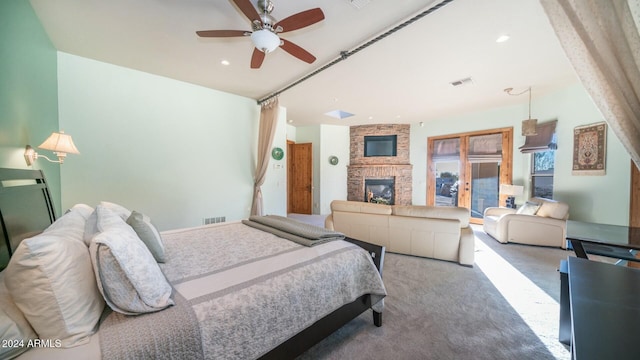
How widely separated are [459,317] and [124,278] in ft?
7.90

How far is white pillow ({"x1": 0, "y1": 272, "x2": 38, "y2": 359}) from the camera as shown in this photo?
690mm

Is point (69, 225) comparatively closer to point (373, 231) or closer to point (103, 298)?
point (103, 298)

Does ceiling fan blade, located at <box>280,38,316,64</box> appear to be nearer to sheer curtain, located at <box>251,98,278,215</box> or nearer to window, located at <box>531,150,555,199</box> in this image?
sheer curtain, located at <box>251,98,278,215</box>

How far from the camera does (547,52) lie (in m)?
2.63

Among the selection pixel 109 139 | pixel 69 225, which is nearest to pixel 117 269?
pixel 69 225

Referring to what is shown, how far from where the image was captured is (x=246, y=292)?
1.13 meters

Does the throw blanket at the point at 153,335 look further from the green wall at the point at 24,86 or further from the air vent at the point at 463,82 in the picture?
the air vent at the point at 463,82

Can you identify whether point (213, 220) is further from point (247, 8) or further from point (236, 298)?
point (247, 8)

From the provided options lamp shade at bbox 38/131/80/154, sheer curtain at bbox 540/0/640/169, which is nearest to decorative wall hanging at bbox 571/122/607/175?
sheer curtain at bbox 540/0/640/169

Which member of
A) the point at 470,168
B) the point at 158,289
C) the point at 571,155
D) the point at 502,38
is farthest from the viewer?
the point at 470,168

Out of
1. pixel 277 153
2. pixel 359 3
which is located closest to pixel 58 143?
pixel 359 3

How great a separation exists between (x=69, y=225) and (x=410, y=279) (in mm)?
2965

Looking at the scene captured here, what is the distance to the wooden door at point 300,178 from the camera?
20.9 ft

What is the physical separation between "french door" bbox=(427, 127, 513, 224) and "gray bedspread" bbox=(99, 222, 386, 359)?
5.05 metres
